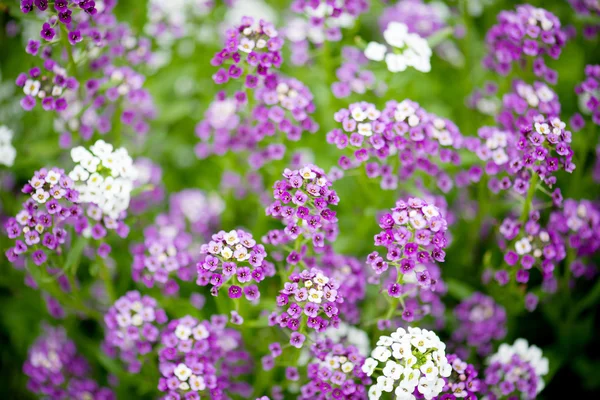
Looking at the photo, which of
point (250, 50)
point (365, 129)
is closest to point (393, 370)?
point (365, 129)

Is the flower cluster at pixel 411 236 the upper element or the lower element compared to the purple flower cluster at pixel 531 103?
lower

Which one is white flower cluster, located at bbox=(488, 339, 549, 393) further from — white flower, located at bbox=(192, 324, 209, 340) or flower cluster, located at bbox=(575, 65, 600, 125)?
white flower, located at bbox=(192, 324, 209, 340)

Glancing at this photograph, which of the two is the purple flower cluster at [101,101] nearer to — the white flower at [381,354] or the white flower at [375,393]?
the white flower at [381,354]

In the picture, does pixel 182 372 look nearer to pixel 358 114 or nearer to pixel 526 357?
pixel 358 114

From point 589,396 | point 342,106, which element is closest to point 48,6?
point 342,106

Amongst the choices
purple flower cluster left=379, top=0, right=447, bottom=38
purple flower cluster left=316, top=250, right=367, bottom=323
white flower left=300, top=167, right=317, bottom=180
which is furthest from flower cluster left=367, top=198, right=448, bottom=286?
purple flower cluster left=379, top=0, right=447, bottom=38

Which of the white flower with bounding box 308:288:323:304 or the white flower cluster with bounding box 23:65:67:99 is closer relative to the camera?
the white flower with bounding box 308:288:323:304

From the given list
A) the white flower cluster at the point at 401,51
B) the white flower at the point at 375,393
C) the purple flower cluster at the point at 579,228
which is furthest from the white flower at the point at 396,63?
the white flower at the point at 375,393
